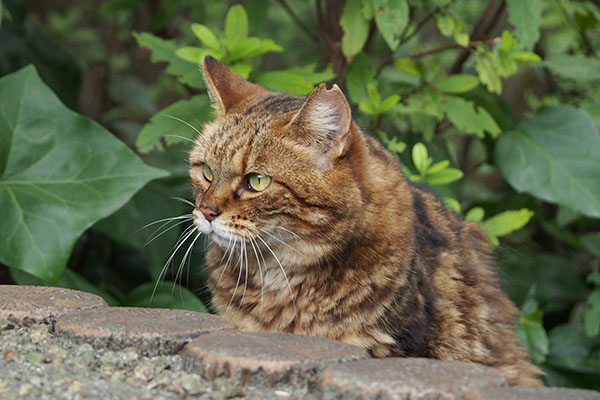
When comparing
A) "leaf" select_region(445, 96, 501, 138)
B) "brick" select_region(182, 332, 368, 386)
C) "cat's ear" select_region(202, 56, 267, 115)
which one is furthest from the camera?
Result: "leaf" select_region(445, 96, 501, 138)

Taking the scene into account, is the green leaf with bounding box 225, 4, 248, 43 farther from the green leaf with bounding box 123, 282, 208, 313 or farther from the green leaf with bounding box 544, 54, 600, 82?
the green leaf with bounding box 544, 54, 600, 82

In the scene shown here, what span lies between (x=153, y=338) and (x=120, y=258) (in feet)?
8.20

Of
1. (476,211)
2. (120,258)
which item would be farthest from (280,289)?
(120,258)

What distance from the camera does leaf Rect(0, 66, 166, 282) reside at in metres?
2.68

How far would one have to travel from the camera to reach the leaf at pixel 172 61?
9.75 feet

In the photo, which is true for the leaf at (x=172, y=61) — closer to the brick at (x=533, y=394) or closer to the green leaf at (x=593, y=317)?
the brick at (x=533, y=394)

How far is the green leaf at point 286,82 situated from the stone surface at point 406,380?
4.87 ft

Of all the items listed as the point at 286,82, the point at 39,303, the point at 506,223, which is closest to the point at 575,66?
the point at 506,223

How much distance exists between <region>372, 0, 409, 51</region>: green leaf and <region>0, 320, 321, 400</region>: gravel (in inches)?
65.0

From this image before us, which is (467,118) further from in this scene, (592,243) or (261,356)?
(261,356)

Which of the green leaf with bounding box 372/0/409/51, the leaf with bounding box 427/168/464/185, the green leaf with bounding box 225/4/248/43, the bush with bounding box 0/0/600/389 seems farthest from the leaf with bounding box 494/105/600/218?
the green leaf with bounding box 225/4/248/43

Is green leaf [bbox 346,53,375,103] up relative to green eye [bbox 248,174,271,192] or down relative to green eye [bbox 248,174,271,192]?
down

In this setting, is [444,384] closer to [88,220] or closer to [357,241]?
[357,241]

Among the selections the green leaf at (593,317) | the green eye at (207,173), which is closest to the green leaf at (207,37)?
the green eye at (207,173)
